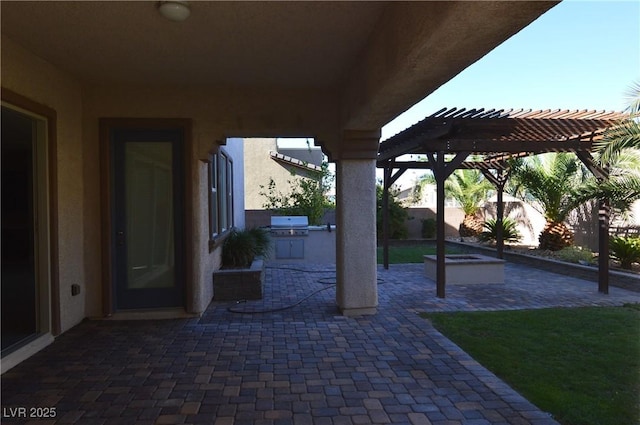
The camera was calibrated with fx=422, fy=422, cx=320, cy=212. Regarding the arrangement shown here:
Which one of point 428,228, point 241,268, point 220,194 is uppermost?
point 220,194

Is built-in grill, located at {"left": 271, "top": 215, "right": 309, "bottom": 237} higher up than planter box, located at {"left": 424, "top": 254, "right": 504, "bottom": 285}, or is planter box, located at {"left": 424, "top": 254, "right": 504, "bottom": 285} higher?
built-in grill, located at {"left": 271, "top": 215, "right": 309, "bottom": 237}

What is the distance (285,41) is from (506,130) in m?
4.69

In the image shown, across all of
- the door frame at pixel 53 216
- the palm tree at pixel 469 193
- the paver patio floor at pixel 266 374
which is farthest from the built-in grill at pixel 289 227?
the palm tree at pixel 469 193

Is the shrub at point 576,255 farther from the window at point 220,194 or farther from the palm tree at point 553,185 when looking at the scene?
the window at point 220,194

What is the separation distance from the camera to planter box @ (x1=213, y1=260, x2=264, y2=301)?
21.4ft

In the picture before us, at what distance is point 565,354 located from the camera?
163 inches

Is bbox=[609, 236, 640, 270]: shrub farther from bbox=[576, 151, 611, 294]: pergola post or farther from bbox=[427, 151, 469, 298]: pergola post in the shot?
bbox=[427, 151, 469, 298]: pergola post

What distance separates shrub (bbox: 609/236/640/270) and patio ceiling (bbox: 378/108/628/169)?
237 cm

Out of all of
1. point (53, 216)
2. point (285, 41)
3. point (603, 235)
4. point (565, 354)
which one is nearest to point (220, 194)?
point (53, 216)

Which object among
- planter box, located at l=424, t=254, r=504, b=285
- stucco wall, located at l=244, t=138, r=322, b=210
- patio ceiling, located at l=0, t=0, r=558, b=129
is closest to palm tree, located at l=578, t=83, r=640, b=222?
planter box, located at l=424, t=254, r=504, b=285

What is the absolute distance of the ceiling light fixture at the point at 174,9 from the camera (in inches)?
124

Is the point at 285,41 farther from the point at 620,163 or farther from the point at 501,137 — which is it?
the point at 620,163

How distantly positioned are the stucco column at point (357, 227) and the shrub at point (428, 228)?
35.4 ft

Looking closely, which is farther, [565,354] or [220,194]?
[220,194]
